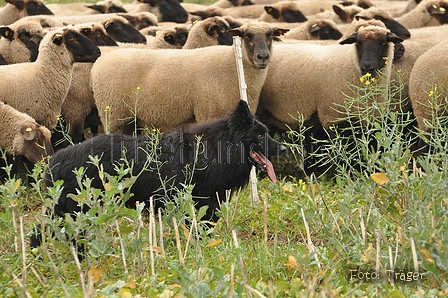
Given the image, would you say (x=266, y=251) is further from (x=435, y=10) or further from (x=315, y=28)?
(x=435, y=10)

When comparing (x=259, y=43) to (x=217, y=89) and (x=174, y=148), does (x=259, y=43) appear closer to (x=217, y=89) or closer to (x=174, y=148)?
(x=217, y=89)

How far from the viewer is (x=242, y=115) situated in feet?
19.8

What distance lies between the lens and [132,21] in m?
13.4

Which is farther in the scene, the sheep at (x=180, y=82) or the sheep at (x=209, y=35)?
the sheep at (x=209, y=35)

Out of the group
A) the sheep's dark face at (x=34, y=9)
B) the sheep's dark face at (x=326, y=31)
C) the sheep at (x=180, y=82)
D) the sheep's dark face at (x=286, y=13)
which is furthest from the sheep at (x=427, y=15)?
the sheep's dark face at (x=34, y=9)

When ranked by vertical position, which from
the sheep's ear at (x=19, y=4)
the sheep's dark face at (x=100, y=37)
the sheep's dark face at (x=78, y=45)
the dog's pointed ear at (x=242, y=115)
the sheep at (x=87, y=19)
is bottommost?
the sheep at (x=87, y=19)

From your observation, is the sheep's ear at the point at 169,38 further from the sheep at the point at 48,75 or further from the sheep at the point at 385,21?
the sheep at the point at 385,21

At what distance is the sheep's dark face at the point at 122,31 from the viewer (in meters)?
11.6

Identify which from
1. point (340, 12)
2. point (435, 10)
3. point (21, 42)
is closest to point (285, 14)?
point (340, 12)

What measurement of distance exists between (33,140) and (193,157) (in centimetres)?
269

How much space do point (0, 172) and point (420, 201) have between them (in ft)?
17.9

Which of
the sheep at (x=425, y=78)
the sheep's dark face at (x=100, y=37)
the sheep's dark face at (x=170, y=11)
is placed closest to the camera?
the sheep at (x=425, y=78)

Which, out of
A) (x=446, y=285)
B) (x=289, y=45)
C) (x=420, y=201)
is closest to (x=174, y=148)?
(x=420, y=201)

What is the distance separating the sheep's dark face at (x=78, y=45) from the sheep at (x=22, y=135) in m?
1.27
